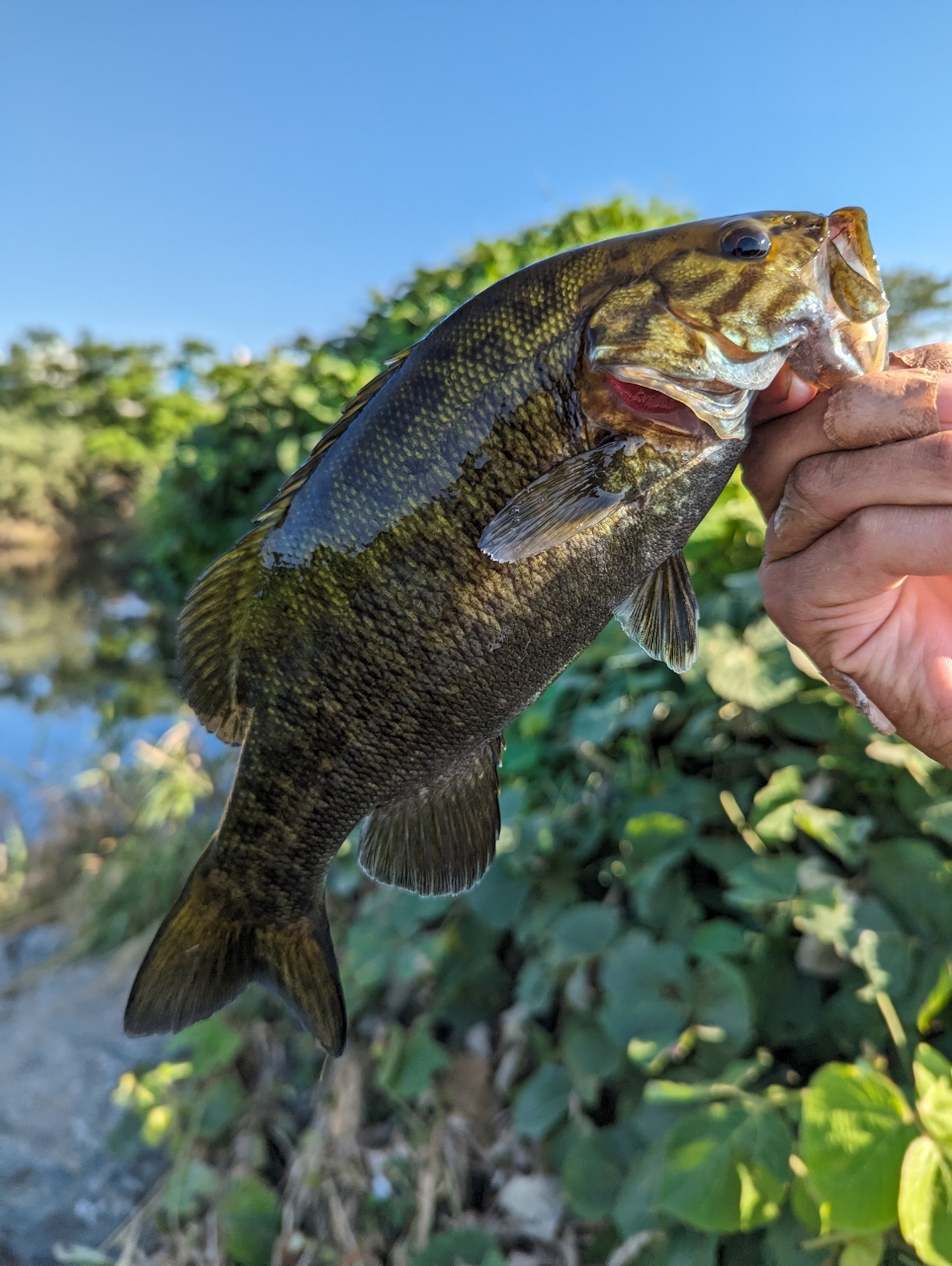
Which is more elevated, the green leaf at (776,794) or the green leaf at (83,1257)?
the green leaf at (776,794)

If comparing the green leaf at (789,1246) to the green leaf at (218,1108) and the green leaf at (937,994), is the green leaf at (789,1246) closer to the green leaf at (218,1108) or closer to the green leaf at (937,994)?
the green leaf at (937,994)

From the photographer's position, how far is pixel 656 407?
1.10m

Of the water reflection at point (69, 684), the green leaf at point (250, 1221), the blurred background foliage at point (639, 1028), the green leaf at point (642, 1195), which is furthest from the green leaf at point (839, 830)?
the water reflection at point (69, 684)

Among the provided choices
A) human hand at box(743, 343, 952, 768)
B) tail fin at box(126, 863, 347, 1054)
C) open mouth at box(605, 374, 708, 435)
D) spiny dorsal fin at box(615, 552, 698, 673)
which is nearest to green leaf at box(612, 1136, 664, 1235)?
tail fin at box(126, 863, 347, 1054)

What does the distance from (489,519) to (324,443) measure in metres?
0.31

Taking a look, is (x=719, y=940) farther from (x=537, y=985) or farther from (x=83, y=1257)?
(x=83, y=1257)

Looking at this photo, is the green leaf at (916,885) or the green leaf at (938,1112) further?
the green leaf at (916,885)

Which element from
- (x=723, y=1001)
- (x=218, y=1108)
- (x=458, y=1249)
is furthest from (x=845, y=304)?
(x=218, y=1108)

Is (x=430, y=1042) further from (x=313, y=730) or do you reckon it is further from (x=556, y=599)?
(x=556, y=599)

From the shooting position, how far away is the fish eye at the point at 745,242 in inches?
42.3

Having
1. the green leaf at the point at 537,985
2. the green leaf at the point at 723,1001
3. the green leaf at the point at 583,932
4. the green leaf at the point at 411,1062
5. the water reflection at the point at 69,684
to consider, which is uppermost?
the green leaf at the point at 583,932

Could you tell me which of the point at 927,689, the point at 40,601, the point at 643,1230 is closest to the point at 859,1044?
the point at 643,1230

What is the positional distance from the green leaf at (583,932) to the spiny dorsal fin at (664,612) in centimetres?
102

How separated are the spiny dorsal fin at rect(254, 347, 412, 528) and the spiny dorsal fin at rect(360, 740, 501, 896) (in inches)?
19.6
